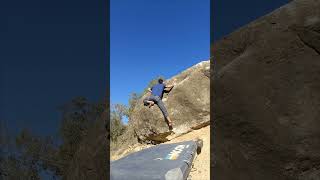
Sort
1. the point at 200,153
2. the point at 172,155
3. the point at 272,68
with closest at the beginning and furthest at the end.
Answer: the point at 272,68 < the point at 172,155 < the point at 200,153

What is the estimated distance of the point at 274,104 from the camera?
280 cm

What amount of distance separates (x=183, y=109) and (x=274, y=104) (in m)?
8.36

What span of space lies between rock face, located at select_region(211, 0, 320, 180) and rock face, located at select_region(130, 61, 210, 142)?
7.68m

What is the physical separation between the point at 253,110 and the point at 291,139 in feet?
1.29

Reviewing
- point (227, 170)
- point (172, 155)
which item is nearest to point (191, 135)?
point (172, 155)

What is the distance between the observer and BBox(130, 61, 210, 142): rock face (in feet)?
35.6

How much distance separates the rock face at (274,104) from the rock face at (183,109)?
768cm

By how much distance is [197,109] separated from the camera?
428 inches

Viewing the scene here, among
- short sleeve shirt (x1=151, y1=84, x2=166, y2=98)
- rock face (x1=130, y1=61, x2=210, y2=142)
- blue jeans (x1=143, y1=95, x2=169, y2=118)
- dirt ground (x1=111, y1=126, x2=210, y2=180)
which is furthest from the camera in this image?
short sleeve shirt (x1=151, y1=84, x2=166, y2=98)

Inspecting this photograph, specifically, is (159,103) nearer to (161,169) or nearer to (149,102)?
(149,102)

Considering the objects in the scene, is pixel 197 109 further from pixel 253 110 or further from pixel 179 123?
pixel 253 110
